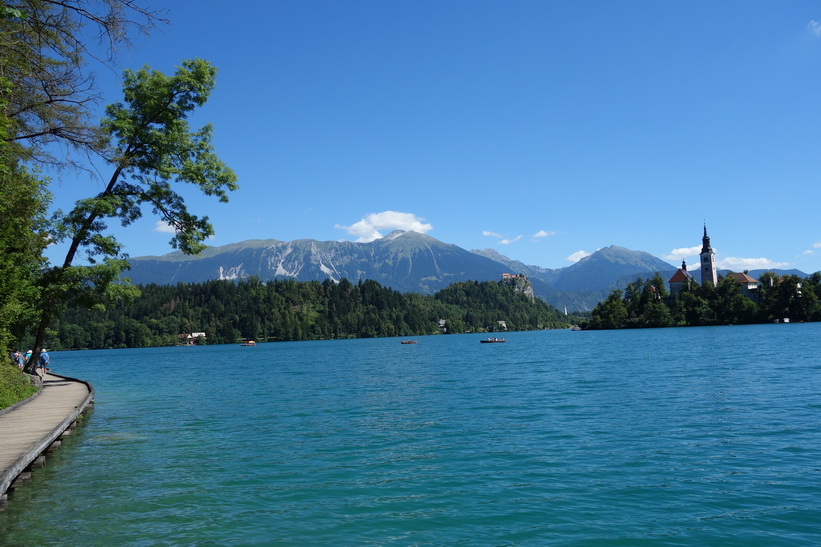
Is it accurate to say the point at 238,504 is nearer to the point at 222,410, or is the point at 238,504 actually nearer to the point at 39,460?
the point at 39,460

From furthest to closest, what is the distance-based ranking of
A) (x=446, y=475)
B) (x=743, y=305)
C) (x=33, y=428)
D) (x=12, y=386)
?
(x=743, y=305) → (x=12, y=386) → (x=33, y=428) → (x=446, y=475)

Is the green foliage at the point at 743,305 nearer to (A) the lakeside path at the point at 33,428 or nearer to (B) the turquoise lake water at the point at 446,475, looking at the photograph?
(B) the turquoise lake water at the point at 446,475

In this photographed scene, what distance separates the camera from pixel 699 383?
119 feet

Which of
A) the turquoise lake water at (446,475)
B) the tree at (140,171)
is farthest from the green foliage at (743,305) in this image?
the tree at (140,171)

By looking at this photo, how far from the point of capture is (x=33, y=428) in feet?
64.0

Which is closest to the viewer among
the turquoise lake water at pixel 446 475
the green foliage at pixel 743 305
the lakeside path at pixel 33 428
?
the turquoise lake water at pixel 446 475

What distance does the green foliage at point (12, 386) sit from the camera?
2473 cm

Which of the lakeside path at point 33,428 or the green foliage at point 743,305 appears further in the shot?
the green foliage at point 743,305

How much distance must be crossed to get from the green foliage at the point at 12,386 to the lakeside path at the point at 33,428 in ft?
1.45

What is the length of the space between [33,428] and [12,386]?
30.0 ft

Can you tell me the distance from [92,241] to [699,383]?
1352 inches

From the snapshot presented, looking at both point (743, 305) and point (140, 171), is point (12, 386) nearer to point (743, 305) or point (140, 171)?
point (140, 171)

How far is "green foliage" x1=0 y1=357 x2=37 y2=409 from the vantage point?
81.1ft

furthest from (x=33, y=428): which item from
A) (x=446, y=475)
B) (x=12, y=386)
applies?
(x=446, y=475)
